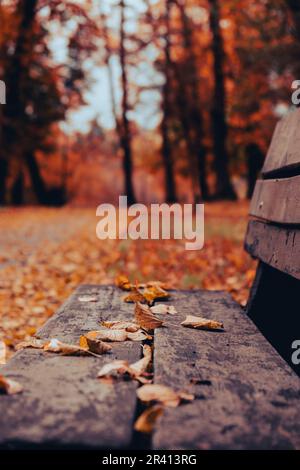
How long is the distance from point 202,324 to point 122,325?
270 millimetres

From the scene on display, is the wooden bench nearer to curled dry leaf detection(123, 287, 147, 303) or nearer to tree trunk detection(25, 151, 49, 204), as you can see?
curled dry leaf detection(123, 287, 147, 303)

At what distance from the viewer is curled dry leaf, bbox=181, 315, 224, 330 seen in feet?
6.05

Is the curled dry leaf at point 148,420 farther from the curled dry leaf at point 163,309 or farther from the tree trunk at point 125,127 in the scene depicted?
the tree trunk at point 125,127

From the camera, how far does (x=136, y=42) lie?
21.2 meters

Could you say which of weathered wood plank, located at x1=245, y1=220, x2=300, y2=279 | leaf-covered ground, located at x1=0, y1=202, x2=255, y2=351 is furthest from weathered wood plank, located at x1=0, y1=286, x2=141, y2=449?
leaf-covered ground, located at x1=0, y1=202, x2=255, y2=351

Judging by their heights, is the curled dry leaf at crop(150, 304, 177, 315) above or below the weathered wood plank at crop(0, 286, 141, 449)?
below

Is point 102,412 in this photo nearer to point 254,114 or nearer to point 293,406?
point 293,406

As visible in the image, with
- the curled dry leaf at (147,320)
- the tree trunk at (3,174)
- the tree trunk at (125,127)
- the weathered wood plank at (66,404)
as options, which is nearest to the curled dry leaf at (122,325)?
the curled dry leaf at (147,320)

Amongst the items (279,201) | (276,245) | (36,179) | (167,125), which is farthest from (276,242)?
(36,179)

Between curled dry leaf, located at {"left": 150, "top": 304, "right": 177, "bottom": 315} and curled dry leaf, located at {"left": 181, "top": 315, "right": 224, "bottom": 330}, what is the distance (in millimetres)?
216

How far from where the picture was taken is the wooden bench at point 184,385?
0.97 metres

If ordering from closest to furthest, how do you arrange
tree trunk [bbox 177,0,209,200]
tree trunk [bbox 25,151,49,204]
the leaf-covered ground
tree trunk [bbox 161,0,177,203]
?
the leaf-covered ground → tree trunk [bbox 161,0,177,203] → tree trunk [bbox 177,0,209,200] → tree trunk [bbox 25,151,49,204]

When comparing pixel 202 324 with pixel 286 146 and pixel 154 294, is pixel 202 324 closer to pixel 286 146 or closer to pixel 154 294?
pixel 154 294

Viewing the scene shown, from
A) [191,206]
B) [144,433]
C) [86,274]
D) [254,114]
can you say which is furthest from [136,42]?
[144,433]
